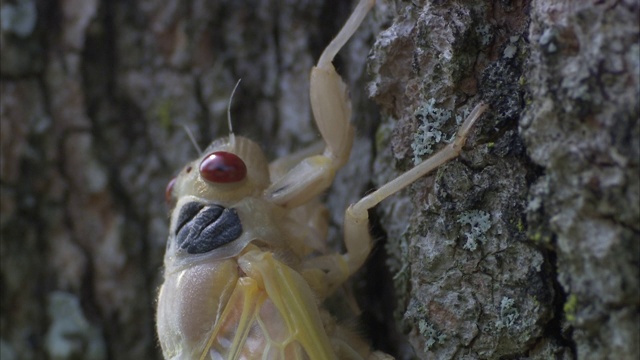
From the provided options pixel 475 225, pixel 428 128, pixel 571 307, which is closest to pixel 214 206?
pixel 428 128

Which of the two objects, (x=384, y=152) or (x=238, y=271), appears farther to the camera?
(x=384, y=152)

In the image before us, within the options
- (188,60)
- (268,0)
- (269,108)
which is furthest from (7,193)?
(268,0)

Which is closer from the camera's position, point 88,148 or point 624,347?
point 624,347

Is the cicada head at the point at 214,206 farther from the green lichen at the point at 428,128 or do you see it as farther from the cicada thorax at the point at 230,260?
the green lichen at the point at 428,128

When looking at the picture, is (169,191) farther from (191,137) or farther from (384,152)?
(384,152)

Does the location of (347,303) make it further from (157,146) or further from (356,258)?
(157,146)

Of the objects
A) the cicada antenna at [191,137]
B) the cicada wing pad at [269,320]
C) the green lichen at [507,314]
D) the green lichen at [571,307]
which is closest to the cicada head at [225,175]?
the cicada antenna at [191,137]

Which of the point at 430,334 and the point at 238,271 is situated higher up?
the point at 238,271
